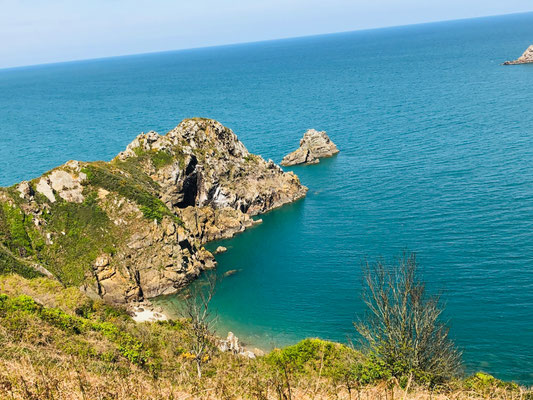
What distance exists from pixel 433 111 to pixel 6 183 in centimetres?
12646

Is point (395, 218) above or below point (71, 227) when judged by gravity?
below

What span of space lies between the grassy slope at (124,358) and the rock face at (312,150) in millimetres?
70417

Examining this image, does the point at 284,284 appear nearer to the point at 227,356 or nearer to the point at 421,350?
the point at 227,356

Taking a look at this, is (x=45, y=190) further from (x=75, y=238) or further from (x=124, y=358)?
(x=124, y=358)

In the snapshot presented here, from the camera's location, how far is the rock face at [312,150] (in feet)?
360

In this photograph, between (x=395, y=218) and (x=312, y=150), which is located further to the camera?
(x=312, y=150)

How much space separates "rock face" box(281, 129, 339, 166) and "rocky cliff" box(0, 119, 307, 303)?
31.5 metres

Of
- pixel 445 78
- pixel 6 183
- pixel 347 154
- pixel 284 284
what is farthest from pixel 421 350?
pixel 445 78


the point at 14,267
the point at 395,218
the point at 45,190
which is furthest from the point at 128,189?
the point at 395,218

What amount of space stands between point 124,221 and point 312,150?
6233 cm

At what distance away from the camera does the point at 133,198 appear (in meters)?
66.2

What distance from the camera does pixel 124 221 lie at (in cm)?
6462

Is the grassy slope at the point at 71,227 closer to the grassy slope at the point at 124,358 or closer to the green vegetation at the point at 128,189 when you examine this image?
the green vegetation at the point at 128,189

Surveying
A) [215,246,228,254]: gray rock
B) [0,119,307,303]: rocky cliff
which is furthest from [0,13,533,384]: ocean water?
[0,119,307,303]: rocky cliff
